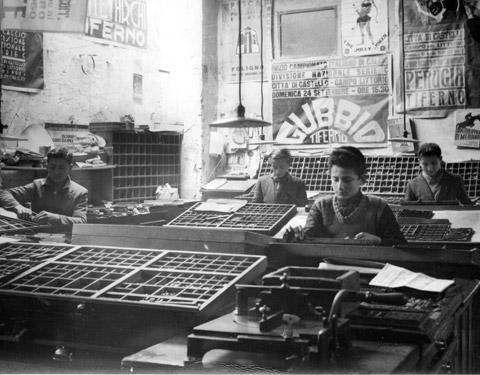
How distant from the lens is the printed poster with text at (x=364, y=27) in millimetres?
7152

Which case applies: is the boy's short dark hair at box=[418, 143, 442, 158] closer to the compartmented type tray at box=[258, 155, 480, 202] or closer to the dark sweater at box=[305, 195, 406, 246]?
the compartmented type tray at box=[258, 155, 480, 202]

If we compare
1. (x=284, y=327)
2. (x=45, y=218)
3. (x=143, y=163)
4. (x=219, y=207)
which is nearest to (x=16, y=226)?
(x=45, y=218)

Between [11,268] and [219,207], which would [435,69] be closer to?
[219,207]

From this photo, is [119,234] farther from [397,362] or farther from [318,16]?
[318,16]

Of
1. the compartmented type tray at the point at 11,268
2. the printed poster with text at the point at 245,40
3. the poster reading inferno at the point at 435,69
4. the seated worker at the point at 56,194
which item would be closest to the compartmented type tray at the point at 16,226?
the seated worker at the point at 56,194

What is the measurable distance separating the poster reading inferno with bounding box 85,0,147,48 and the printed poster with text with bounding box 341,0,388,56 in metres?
2.38

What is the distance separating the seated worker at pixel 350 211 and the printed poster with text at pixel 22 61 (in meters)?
3.39

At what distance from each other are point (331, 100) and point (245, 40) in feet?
4.65

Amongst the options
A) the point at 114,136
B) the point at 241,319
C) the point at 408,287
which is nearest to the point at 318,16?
the point at 114,136

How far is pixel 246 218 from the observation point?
12.1ft

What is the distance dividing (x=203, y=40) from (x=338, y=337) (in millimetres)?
6603

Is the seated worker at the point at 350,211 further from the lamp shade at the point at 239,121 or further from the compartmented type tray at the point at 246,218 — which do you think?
the lamp shade at the point at 239,121

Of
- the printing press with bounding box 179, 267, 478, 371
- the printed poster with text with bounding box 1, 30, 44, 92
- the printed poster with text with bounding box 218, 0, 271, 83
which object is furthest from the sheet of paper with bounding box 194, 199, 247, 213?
the printed poster with text with bounding box 218, 0, 271, 83

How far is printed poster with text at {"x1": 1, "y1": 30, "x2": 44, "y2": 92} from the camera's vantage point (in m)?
5.38
